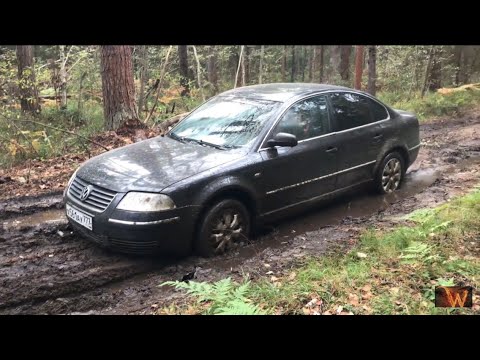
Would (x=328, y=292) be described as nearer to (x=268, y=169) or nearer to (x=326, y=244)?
(x=326, y=244)

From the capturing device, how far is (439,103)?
13.8 m

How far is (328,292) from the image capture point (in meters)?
3.82

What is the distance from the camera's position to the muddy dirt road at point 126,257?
4.32m

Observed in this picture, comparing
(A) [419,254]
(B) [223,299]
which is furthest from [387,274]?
(B) [223,299]

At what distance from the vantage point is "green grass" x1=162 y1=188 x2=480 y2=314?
358 cm

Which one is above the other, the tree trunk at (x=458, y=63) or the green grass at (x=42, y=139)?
the tree trunk at (x=458, y=63)

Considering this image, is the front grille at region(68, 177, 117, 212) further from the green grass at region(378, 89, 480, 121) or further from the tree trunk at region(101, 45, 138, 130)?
the green grass at region(378, 89, 480, 121)

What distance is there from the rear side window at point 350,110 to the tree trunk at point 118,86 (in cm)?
490

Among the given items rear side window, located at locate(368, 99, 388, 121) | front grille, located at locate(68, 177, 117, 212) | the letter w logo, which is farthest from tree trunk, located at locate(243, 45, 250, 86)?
the letter w logo

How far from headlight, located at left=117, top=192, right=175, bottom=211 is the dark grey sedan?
0.03ft

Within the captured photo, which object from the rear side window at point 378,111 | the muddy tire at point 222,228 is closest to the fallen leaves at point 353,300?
Answer: the muddy tire at point 222,228

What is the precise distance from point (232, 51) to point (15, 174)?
1366 centimetres

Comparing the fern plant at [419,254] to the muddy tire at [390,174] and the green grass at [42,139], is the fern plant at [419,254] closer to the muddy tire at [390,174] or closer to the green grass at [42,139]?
the muddy tire at [390,174]
